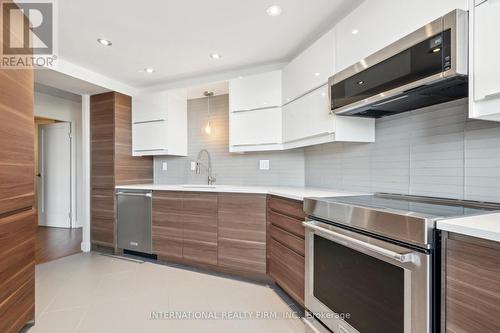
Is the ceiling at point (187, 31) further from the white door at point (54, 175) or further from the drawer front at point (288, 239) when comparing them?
the white door at point (54, 175)

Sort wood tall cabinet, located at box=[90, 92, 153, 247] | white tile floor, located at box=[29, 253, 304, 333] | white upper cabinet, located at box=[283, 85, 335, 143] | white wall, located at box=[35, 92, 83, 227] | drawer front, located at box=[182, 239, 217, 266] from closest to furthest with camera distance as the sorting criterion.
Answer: white tile floor, located at box=[29, 253, 304, 333] < white upper cabinet, located at box=[283, 85, 335, 143] < drawer front, located at box=[182, 239, 217, 266] < wood tall cabinet, located at box=[90, 92, 153, 247] < white wall, located at box=[35, 92, 83, 227]

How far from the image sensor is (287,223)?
6.54 feet

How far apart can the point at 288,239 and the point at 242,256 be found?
0.65 metres

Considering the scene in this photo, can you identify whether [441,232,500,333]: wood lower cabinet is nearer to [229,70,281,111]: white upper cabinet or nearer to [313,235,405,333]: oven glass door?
[313,235,405,333]: oven glass door

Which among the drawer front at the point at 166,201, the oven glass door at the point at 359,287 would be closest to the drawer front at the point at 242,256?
the drawer front at the point at 166,201

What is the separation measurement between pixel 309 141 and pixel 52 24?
231cm

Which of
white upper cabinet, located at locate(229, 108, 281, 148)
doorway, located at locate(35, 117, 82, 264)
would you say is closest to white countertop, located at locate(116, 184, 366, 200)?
white upper cabinet, located at locate(229, 108, 281, 148)

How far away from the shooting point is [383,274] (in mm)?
1159

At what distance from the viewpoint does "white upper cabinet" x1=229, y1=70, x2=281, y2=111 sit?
104 inches

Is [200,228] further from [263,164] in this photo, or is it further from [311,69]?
[311,69]

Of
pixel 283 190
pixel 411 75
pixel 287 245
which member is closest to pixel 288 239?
pixel 287 245

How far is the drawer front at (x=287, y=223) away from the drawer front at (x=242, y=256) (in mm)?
299

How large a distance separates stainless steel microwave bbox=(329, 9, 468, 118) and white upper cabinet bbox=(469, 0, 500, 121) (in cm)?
3

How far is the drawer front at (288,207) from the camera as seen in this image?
1.83 m
